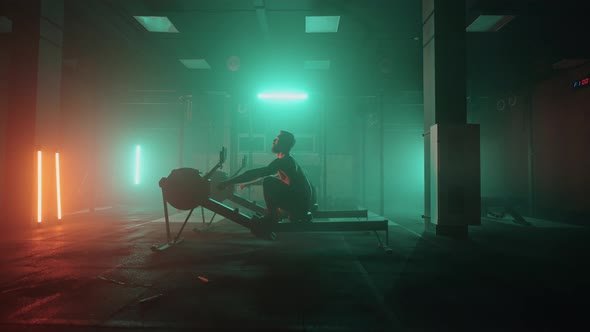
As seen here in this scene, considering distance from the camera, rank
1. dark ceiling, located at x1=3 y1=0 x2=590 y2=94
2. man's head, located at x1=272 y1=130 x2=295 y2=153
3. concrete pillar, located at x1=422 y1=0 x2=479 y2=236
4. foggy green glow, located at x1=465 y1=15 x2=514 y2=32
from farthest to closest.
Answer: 1. foggy green glow, located at x1=465 y1=15 x2=514 y2=32
2. dark ceiling, located at x1=3 y1=0 x2=590 y2=94
3. concrete pillar, located at x1=422 y1=0 x2=479 y2=236
4. man's head, located at x1=272 y1=130 x2=295 y2=153

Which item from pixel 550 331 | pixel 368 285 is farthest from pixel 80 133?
pixel 550 331

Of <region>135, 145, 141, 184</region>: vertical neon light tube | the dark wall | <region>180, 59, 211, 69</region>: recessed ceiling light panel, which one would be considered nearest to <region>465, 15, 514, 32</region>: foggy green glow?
the dark wall

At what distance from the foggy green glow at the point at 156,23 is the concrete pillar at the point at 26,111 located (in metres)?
2.06

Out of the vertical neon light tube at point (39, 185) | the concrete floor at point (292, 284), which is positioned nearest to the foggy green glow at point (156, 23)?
the vertical neon light tube at point (39, 185)

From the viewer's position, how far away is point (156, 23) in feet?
28.1

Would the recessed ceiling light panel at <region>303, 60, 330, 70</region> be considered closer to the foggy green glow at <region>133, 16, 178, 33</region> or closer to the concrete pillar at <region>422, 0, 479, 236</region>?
the foggy green glow at <region>133, 16, 178, 33</region>

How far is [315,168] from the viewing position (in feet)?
44.2

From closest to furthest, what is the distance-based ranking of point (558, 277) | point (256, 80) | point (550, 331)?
point (550, 331) → point (558, 277) → point (256, 80)

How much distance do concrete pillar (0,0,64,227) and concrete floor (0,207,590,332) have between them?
4.70ft

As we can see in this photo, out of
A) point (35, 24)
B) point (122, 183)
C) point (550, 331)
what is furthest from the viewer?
point (122, 183)

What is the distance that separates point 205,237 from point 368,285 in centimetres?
370

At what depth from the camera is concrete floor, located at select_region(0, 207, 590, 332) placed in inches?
91.7

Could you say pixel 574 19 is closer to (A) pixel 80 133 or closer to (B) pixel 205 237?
(B) pixel 205 237

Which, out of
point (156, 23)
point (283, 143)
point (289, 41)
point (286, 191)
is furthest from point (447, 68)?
point (156, 23)
